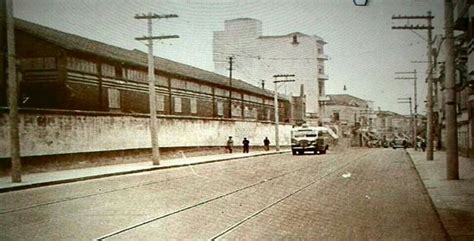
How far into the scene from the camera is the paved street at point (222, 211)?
5809 millimetres

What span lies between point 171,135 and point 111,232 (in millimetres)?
15425

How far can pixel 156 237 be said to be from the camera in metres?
5.53

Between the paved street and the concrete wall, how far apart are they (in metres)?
3.97

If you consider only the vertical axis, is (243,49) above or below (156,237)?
above

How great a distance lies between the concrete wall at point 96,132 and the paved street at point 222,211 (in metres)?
3.97

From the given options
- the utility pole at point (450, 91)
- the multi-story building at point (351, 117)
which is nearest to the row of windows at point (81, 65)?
the utility pole at point (450, 91)

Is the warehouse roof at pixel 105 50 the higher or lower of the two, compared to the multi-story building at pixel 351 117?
higher

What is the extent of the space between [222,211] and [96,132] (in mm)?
11440

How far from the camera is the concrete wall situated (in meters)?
15.0

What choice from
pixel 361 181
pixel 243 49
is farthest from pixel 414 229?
pixel 243 49

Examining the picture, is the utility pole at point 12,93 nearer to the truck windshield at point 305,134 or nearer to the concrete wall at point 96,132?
the concrete wall at point 96,132

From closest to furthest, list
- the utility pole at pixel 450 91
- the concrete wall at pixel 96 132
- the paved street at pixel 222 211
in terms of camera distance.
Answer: the paved street at pixel 222 211, the utility pole at pixel 450 91, the concrete wall at pixel 96 132

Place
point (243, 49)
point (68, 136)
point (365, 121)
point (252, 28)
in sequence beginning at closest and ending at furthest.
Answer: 1. point (252, 28)
2. point (243, 49)
3. point (68, 136)
4. point (365, 121)

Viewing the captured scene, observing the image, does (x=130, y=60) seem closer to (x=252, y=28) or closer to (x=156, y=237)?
(x=252, y=28)
